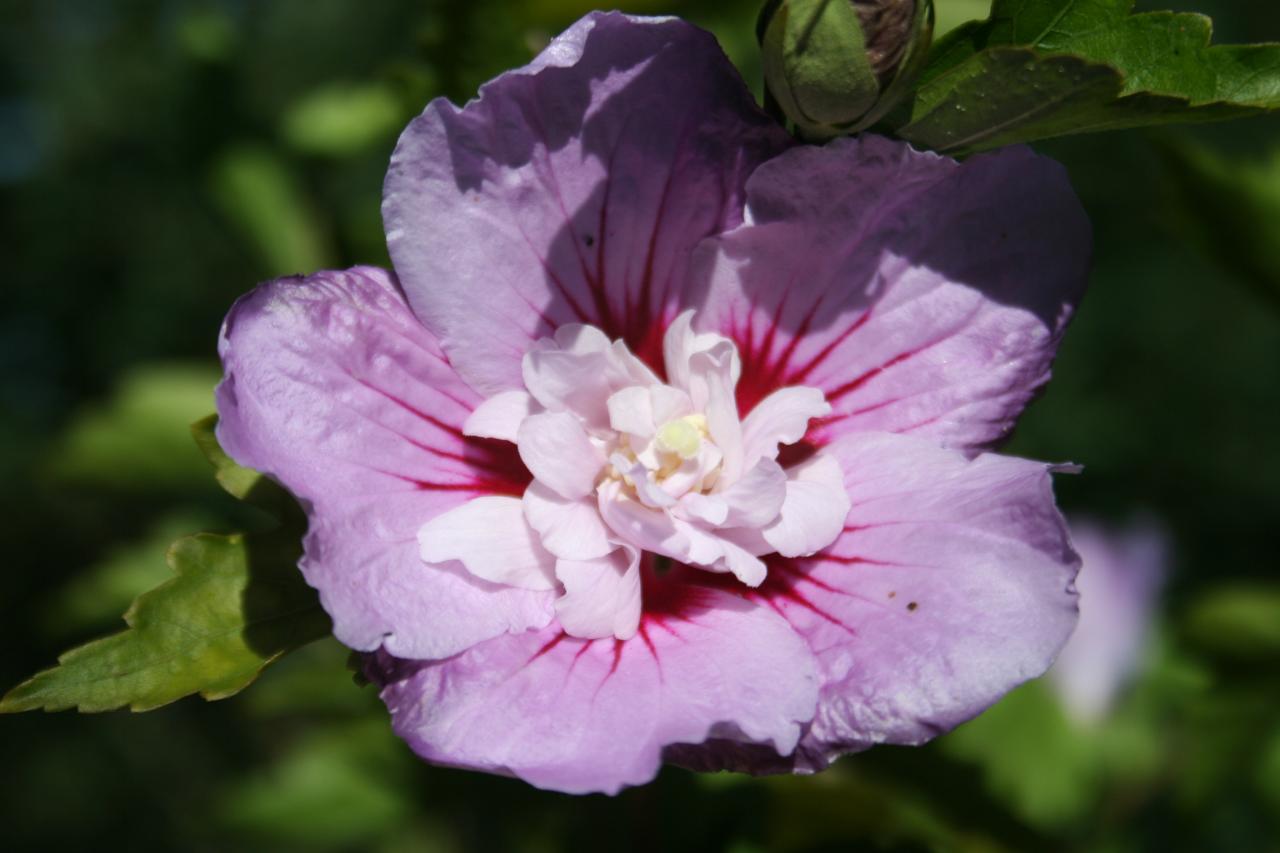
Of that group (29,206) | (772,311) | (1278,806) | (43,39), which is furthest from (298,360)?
(43,39)

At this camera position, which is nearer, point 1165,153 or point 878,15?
point 878,15

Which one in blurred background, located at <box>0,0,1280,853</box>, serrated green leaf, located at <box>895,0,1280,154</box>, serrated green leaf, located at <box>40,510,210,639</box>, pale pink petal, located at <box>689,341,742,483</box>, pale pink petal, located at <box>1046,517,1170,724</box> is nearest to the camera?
serrated green leaf, located at <box>895,0,1280,154</box>

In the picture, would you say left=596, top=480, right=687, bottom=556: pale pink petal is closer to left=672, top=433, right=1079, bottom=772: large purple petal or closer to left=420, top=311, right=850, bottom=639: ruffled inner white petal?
left=420, top=311, right=850, bottom=639: ruffled inner white petal

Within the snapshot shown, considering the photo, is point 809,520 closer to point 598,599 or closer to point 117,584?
point 598,599

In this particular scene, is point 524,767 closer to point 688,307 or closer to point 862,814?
point 688,307

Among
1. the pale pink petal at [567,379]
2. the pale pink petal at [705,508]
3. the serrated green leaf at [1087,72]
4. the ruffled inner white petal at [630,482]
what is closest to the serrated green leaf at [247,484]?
the ruffled inner white petal at [630,482]

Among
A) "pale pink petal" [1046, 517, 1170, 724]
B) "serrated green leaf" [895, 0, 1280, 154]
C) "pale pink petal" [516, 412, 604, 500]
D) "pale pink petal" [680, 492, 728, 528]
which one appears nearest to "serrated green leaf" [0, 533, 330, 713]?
"pale pink petal" [516, 412, 604, 500]
